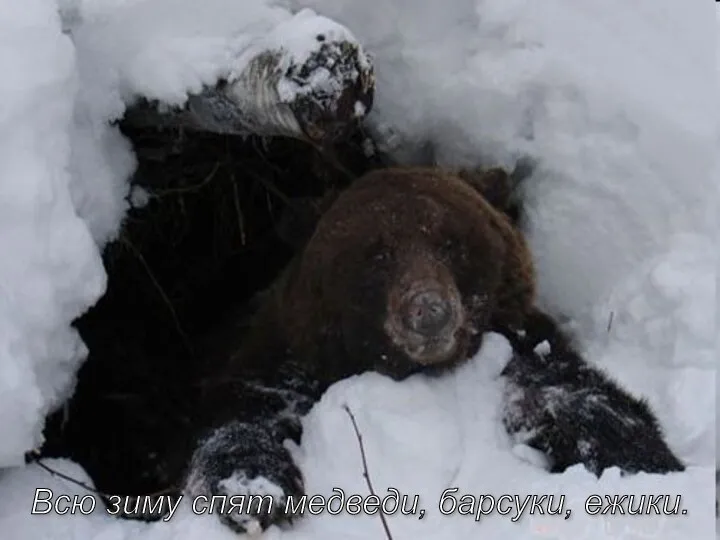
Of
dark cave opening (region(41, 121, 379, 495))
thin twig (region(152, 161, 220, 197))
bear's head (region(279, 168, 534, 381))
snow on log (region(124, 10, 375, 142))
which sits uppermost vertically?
snow on log (region(124, 10, 375, 142))

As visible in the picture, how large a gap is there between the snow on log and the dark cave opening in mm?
800

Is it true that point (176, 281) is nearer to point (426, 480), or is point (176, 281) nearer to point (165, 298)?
point (165, 298)

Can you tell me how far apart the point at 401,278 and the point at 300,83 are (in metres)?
0.95

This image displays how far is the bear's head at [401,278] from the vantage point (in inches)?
159

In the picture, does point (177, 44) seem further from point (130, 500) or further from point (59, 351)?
point (130, 500)

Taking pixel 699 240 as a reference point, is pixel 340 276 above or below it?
below

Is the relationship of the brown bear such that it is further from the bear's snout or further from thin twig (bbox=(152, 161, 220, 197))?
thin twig (bbox=(152, 161, 220, 197))

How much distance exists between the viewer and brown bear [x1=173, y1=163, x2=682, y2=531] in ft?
12.6

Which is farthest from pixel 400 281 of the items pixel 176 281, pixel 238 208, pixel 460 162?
pixel 176 281

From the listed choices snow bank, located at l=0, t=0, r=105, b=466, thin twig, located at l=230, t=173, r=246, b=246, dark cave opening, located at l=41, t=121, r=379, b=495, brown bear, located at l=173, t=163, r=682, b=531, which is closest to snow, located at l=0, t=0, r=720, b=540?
snow bank, located at l=0, t=0, r=105, b=466

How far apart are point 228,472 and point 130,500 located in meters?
0.33

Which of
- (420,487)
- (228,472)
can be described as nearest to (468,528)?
(420,487)

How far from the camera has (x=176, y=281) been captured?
5820 mm

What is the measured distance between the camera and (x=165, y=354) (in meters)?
5.70
